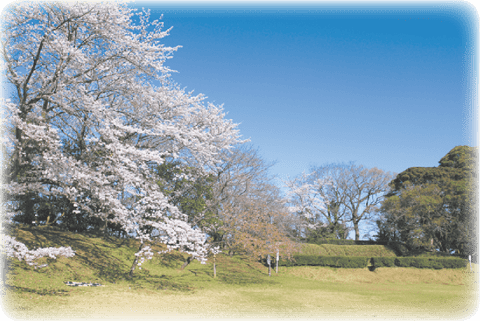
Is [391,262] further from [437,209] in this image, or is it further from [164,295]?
[164,295]

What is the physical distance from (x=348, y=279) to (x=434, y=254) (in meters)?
7.84

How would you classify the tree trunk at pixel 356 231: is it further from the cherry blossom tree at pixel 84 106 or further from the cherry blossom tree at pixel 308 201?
the cherry blossom tree at pixel 84 106

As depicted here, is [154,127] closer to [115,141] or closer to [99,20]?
[115,141]

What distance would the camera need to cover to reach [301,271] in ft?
61.5

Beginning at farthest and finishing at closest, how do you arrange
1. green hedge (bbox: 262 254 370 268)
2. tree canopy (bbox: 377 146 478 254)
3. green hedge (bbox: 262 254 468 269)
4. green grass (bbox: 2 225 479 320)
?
tree canopy (bbox: 377 146 478 254)
green hedge (bbox: 262 254 468 269)
green hedge (bbox: 262 254 370 268)
green grass (bbox: 2 225 479 320)

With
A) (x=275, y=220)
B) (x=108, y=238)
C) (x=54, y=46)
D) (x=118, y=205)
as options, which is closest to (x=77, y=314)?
(x=118, y=205)

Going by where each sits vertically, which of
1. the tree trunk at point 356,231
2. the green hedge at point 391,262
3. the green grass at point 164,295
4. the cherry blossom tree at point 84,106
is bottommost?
the green hedge at point 391,262

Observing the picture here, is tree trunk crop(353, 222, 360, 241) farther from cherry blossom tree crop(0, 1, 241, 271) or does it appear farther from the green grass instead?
cherry blossom tree crop(0, 1, 241, 271)

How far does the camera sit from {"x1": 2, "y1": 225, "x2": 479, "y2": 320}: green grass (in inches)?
273

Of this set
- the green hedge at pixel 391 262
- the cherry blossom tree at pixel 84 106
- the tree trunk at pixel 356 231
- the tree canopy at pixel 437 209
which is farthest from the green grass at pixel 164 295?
the tree trunk at pixel 356 231

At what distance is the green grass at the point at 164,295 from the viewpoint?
692 cm

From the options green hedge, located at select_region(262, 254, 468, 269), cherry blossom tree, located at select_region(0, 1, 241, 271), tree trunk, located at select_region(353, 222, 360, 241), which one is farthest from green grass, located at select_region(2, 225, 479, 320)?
tree trunk, located at select_region(353, 222, 360, 241)

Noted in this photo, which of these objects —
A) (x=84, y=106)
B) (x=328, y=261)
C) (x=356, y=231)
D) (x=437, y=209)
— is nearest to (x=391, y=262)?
(x=328, y=261)

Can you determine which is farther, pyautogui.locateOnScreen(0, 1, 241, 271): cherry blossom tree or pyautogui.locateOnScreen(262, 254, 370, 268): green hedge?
pyautogui.locateOnScreen(262, 254, 370, 268): green hedge
